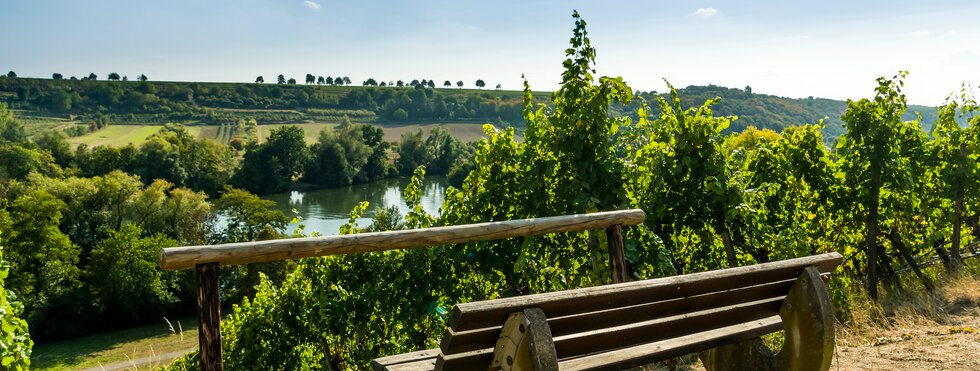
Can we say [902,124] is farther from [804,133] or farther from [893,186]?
[804,133]

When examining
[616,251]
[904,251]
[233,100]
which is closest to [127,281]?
[904,251]

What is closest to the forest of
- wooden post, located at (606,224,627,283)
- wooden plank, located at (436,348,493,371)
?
wooden post, located at (606,224,627,283)

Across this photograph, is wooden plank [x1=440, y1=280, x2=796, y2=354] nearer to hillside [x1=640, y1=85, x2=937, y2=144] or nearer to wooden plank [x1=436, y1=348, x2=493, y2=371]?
wooden plank [x1=436, y1=348, x2=493, y2=371]

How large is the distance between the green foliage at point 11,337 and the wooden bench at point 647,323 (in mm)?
3715

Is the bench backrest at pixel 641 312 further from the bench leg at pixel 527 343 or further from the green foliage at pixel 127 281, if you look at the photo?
the green foliage at pixel 127 281

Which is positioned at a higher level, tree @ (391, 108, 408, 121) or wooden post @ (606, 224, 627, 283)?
wooden post @ (606, 224, 627, 283)

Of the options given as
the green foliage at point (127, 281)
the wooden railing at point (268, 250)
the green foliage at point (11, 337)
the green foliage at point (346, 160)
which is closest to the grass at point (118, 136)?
the green foliage at point (346, 160)

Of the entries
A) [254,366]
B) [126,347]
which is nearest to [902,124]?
[254,366]

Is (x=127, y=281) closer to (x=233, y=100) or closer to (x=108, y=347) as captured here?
(x=108, y=347)

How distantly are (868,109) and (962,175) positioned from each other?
74.7 inches

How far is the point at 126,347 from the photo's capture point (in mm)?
37156

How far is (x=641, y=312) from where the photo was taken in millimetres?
2762

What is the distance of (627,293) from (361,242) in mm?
1251

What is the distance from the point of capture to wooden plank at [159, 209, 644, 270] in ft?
9.43
